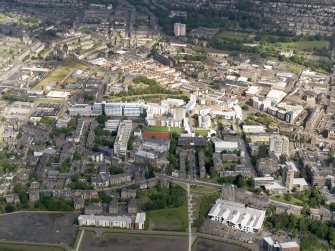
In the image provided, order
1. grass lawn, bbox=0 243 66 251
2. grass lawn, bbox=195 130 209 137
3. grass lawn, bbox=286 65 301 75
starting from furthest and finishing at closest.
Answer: grass lawn, bbox=286 65 301 75
grass lawn, bbox=195 130 209 137
grass lawn, bbox=0 243 66 251

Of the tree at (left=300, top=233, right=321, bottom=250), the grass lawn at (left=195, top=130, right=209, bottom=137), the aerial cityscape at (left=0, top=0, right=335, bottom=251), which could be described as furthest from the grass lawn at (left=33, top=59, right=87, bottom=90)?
the tree at (left=300, top=233, right=321, bottom=250)

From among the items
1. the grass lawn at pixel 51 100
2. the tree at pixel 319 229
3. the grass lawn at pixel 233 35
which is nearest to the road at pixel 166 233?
the tree at pixel 319 229

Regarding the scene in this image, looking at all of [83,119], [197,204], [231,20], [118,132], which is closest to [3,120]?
[83,119]

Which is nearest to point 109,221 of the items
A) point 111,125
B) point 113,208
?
point 113,208

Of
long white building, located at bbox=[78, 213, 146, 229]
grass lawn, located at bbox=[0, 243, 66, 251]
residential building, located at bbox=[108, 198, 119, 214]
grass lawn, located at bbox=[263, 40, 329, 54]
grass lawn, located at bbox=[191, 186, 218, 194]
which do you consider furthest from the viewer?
grass lawn, located at bbox=[263, 40, 329, 54]

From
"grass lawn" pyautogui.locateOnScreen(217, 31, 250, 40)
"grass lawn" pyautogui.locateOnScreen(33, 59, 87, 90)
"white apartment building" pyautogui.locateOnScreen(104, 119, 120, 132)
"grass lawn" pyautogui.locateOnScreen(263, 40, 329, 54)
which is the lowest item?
"white apartment building" pyautogui.locateOnScreen(104, 119, 120, 132)

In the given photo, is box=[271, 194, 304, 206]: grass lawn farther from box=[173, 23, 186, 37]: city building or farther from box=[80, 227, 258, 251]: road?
box=[173, 23, 186, 37]: city building

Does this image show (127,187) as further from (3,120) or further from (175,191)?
(3,120)
